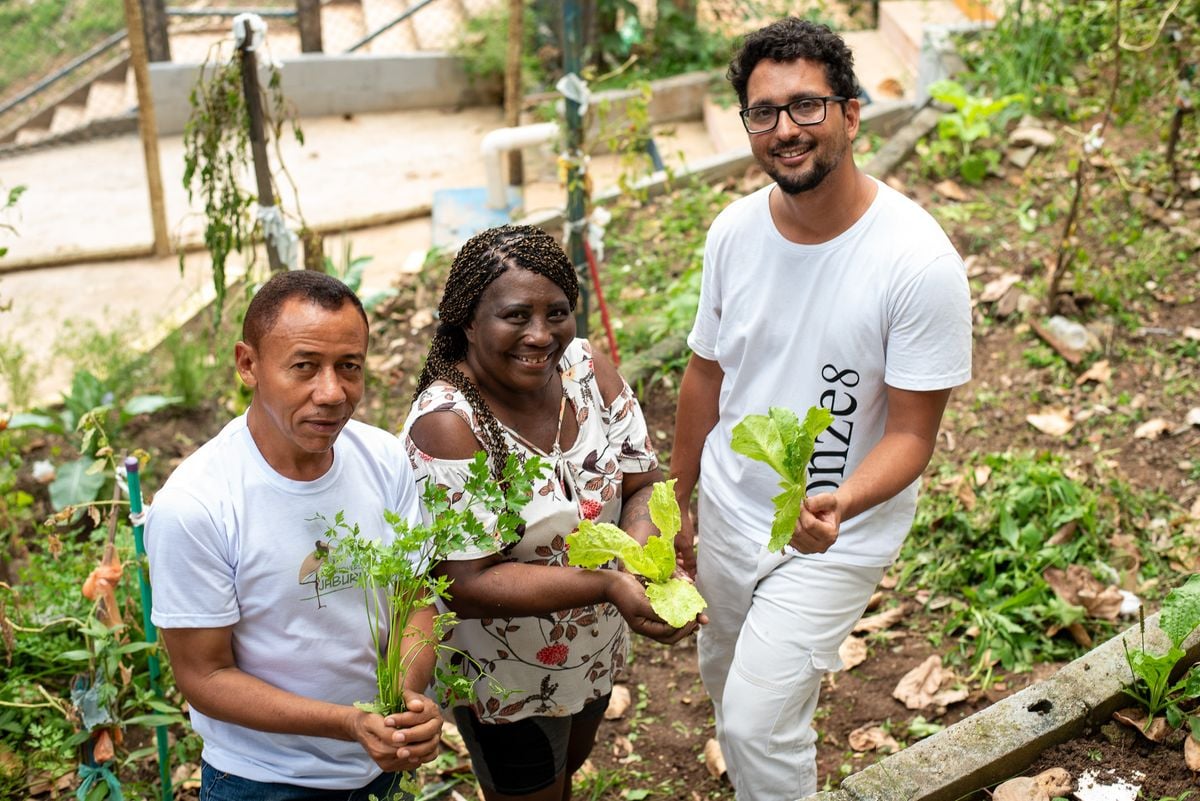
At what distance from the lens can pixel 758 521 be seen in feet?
10.6

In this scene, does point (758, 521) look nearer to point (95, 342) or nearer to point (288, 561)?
point (288, 561)

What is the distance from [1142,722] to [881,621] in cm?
142

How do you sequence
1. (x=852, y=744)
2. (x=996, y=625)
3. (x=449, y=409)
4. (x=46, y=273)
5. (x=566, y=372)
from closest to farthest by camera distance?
(x=449, y=409)
(x=566, y=372)
(x=852, y=744)
(x=996, y=625)
(x=46, y=273)

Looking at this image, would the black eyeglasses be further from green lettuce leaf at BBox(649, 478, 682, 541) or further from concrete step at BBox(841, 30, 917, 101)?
concrete step at BBox(841, 30, 917, 101)

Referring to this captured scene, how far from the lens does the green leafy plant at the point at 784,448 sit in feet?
8.98

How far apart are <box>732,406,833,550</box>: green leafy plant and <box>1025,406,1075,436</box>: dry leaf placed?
8.87 feet

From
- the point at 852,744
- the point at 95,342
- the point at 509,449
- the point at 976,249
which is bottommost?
the point at 852,744

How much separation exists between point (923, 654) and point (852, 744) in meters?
0.53

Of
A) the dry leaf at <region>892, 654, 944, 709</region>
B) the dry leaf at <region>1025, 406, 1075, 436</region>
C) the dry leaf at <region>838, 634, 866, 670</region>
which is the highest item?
the dry leaf at <region>1025, 406, 1075, 436</region>

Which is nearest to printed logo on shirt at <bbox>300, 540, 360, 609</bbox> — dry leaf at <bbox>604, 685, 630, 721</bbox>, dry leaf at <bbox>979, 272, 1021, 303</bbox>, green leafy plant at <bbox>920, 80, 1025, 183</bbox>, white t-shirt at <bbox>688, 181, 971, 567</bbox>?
white t-shirt at <bbox>688, 181, 971, 567</bbox>

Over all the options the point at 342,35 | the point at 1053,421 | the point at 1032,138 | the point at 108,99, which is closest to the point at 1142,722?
the point at 1053,421

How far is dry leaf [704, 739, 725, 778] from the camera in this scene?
394 centimetres

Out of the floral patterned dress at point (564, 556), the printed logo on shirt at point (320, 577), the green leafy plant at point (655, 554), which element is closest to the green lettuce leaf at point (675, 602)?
the green leafy plant at point (655, 554)

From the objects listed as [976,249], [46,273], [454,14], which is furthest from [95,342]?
[454,14]
